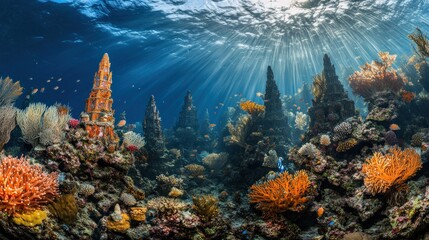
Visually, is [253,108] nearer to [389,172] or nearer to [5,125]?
[389,172]

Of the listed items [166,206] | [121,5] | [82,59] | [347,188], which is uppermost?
[121,5]

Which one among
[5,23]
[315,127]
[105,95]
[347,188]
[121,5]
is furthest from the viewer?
[5,23]

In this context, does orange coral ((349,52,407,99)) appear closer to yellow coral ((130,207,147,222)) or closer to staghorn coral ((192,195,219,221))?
staghorn coral ((192,195,219,221))

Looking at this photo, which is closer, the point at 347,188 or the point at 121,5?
the point at 347,188

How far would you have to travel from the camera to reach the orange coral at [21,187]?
4195 mm

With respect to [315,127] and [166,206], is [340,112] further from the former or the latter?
[166,206]

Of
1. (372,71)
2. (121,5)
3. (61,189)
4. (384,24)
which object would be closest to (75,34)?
(121,5)

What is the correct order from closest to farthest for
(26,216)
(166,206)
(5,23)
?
(26,216) → (166,206) → (5,23)

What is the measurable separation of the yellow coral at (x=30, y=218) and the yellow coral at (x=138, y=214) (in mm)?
2160

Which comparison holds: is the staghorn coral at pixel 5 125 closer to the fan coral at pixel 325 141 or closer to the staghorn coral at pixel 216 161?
the staghorn coral at pixel 216 161

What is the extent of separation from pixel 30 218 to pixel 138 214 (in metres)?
2.54

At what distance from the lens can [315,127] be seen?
11461mm

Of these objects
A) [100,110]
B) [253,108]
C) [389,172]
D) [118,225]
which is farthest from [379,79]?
[118,225]

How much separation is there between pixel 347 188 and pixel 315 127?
16.1 ft
